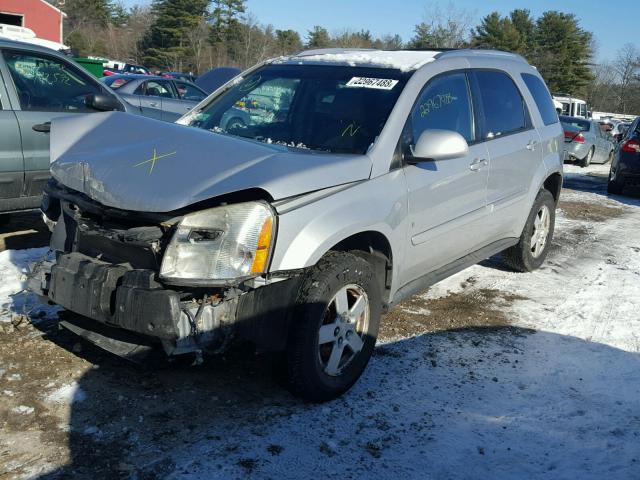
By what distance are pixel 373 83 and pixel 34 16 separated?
43468mm

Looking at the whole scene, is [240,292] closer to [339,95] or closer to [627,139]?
[339,95]

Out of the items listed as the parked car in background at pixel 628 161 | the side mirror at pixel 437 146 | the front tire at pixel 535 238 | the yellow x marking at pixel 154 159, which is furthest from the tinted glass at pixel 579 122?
the yellow x marking at pixel 154 159

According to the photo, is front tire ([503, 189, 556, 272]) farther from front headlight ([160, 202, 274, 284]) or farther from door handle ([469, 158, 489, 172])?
front headlight ([160, 202, 274, 284])

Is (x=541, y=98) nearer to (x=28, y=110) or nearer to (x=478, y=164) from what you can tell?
(x=478, y=164)

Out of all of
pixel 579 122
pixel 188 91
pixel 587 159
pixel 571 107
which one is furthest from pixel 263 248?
pixel 571 107

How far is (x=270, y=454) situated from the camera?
10.1 ft

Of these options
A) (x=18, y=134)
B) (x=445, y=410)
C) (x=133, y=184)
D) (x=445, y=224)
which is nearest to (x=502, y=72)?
(x=445, y=224)

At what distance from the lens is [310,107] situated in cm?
435

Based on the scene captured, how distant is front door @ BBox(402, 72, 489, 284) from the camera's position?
13.6 feet

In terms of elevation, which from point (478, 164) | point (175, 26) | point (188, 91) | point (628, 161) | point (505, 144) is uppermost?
point (175, 26)

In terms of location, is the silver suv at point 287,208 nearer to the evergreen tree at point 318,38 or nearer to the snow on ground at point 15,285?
the snow on ground at point 15,285

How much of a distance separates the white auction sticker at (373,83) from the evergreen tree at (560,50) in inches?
2202

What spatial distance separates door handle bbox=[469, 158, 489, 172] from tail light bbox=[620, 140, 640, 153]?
8752 mm

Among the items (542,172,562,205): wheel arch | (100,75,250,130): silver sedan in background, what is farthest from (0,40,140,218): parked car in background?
(542,172,562,205): wheel arch
